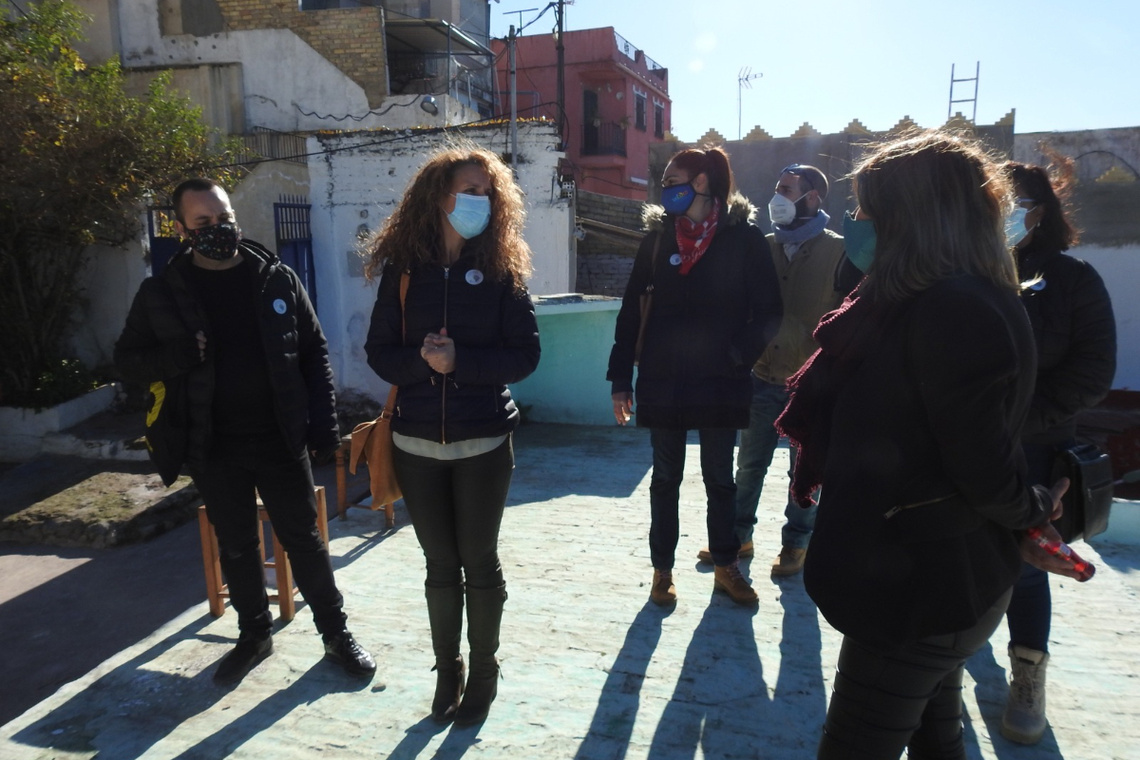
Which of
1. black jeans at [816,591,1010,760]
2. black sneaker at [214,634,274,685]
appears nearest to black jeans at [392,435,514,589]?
black sneaker at [214,634,274,685]

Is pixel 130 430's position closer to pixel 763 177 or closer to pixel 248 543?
pixel 248 543

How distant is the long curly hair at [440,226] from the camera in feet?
8.21

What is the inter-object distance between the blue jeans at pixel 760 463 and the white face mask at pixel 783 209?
0.76m

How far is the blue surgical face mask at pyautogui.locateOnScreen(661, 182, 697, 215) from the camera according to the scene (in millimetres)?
3088

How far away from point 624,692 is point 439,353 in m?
1.33

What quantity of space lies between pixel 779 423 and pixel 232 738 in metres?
1.99

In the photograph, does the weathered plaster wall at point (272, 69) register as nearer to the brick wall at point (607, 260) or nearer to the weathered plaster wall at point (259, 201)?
the weathered plaster wall at point (259, 201)

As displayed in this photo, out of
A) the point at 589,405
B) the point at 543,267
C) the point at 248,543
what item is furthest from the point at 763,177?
the point at 248,543

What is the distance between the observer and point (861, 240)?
1.82 m

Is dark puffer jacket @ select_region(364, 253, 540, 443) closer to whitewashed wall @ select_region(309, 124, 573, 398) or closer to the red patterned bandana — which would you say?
the red patterned bandana

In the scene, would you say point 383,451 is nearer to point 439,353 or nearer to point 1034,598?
point 439,353

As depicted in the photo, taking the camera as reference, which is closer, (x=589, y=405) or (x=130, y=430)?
(x=589, y=405)

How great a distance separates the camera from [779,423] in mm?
1995

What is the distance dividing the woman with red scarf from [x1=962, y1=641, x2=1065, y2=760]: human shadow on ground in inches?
34.2
